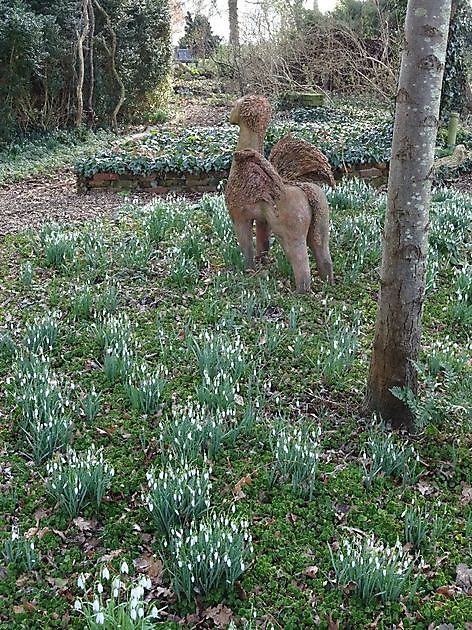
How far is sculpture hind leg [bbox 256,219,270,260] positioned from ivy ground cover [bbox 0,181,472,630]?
0.17 m

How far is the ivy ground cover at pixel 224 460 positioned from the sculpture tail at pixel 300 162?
2.29 feet

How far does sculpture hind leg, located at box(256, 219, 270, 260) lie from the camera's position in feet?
18.3

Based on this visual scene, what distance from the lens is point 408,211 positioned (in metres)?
3.08

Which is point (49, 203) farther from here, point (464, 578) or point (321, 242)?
point (464, 578)

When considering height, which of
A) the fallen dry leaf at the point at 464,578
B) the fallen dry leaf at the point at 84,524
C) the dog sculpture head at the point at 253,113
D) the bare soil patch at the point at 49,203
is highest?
the dog sculpture head at the point at 253,113

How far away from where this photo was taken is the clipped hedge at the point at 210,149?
9.34 m

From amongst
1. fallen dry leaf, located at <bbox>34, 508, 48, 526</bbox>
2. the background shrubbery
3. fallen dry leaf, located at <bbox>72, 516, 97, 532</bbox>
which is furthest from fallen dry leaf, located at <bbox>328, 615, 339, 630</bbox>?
the background shrubbery

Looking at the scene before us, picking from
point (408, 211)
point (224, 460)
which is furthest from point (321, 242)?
point (224, 460)

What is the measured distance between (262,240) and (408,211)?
2.61 m

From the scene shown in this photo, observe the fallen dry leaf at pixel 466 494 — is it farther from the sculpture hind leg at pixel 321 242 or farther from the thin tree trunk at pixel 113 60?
the thin tree trunk at pixel 113 60

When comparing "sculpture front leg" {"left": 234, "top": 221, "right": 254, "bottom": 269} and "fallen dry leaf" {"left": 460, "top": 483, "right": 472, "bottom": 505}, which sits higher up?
"sculpture front leg" {"left": 234, "top": 221, "right": 254, "bottom": 269}

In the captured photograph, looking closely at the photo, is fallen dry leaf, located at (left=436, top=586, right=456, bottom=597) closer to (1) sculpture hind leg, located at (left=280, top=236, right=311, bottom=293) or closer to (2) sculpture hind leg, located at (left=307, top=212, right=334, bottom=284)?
(1) sculpture hind leg, located at (left=280, top=236, right=311, bottom=293)

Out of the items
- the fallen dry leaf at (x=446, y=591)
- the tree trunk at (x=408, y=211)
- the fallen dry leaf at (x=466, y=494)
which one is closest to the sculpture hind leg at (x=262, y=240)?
the tree trunk at (x=408, y=211)

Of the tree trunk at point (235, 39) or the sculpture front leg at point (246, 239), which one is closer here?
the sculpture front leg at point (246, 239)
